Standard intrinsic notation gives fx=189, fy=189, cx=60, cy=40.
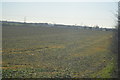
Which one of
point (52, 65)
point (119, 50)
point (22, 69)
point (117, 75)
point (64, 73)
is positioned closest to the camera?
point (119, 50)

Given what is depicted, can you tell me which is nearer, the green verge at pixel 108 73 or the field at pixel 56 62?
the green verge at pixel 108 73

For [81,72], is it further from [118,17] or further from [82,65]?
[118,17]

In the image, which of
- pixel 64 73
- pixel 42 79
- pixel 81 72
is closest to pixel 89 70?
pixel 81 72

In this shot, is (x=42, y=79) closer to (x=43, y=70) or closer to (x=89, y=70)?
(x=43, y=70)

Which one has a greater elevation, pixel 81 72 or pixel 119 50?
pixel 119 50

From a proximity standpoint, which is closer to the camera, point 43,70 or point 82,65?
point 43,70

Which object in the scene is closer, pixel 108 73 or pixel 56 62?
pixel 108 73

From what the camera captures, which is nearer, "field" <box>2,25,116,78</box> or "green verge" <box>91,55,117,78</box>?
"green verge" <box>91,55,117,78</box>

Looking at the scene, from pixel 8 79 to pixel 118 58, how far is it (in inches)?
244

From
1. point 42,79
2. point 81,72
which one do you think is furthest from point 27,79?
point 81,72

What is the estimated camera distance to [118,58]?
30.7 ft

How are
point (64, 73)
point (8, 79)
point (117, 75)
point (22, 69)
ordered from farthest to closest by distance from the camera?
point (22, 69) → point (64, 73) → point (8, 79) → point (117, 75)

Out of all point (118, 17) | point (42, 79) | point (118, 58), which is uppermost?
point (118, 17)

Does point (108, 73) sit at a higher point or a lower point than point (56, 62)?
lower
